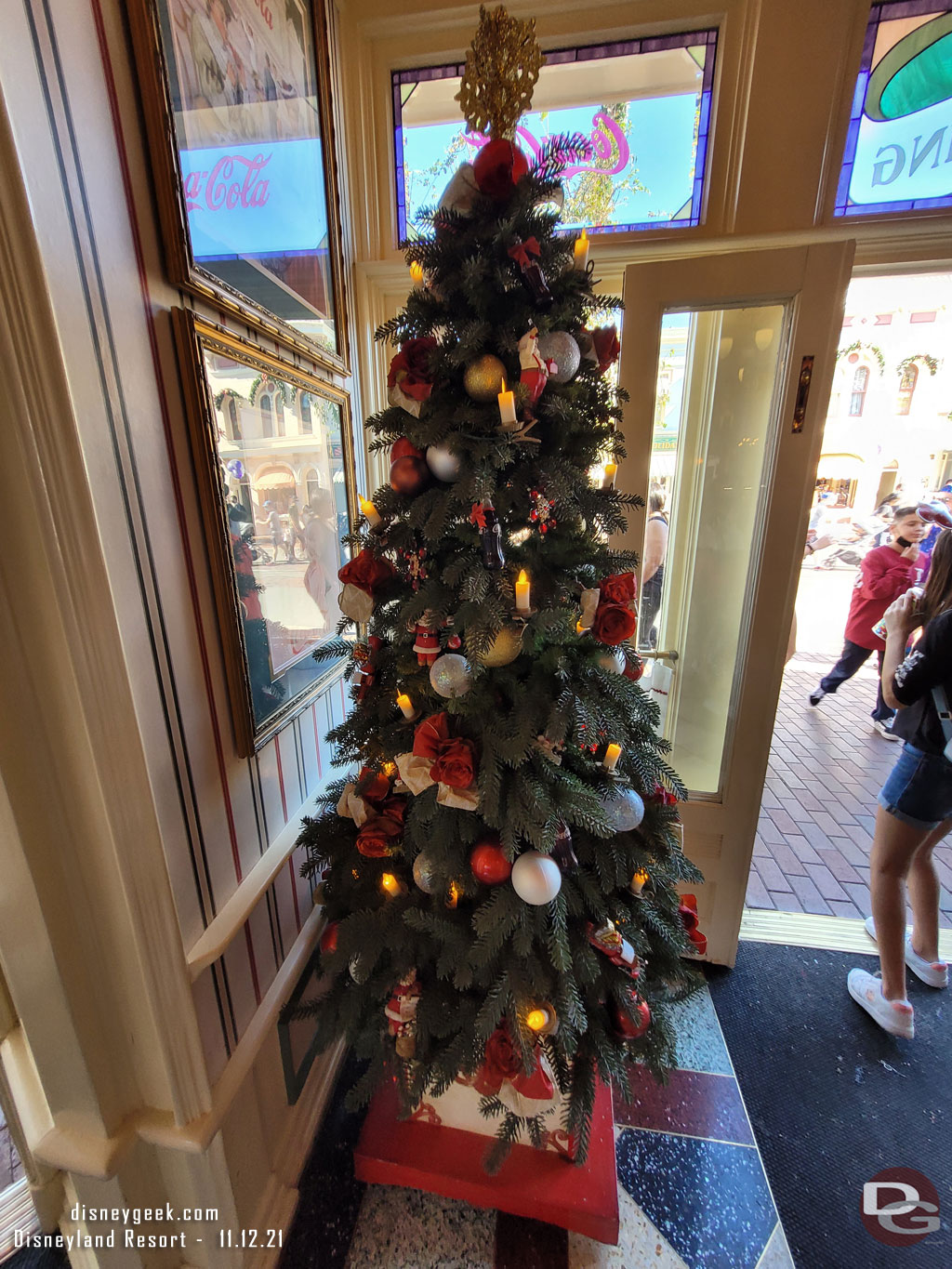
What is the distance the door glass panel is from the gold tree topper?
0.70 m

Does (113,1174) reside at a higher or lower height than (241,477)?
lower

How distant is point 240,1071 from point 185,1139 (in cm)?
11

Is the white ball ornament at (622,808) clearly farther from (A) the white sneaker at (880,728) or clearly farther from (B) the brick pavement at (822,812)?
(A) the white sneaker at (880,728)

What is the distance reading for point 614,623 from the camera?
0.77m

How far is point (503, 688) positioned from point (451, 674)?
12cm

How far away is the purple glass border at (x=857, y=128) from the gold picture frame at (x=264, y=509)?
1.42m

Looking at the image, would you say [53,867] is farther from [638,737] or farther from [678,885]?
[678,885]

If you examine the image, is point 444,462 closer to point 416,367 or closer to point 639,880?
point 416,367

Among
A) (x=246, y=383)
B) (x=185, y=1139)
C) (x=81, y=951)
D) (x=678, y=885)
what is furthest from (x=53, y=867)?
(x=678, y=885)

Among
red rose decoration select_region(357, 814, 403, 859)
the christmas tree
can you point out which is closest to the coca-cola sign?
the christmas tree

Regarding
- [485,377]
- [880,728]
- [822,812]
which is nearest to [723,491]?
[485,377]

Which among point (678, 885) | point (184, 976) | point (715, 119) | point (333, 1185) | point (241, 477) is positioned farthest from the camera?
point (678, 885)

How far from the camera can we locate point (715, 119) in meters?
1.25

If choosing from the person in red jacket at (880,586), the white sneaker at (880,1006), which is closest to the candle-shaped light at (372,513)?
the white sneaker at (880,1006)
